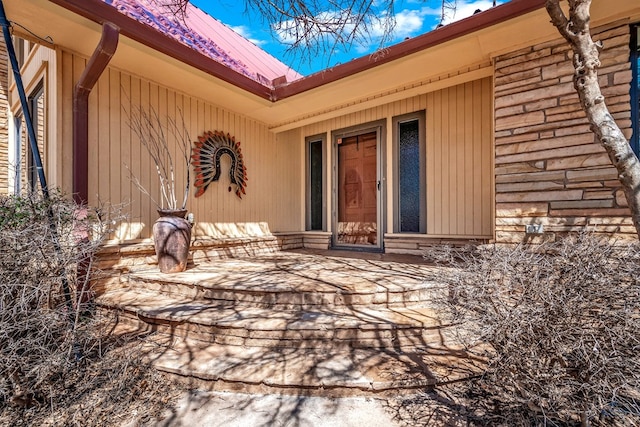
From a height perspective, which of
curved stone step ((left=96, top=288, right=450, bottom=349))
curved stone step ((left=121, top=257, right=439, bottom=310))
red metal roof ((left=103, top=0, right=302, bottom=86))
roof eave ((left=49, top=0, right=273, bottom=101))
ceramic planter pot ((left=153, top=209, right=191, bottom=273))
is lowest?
curved stone step ((left=96, top=288, right=450, bottom=349))

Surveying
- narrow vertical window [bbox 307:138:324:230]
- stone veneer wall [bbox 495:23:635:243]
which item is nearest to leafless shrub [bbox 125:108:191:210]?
narrow vertical window [bbox 307:138:324:230]

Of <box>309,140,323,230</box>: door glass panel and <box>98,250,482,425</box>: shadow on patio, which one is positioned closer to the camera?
<box>98,250,482,425</box>: shadow on patio

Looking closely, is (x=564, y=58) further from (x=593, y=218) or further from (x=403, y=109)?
(x=403, y=109)

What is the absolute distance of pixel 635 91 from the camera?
2.69 m

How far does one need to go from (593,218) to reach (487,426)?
2.22 meters

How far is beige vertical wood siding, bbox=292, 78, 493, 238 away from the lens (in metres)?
4.04

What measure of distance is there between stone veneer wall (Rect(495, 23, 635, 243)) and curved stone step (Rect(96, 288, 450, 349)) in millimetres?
1534

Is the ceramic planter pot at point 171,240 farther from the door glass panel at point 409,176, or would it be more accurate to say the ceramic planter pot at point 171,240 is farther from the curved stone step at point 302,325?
the door glass panel at point 409,176

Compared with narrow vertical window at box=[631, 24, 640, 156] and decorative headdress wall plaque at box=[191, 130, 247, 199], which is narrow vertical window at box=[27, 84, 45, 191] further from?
narrow vertical window at box=[631, 24, 640, 156]

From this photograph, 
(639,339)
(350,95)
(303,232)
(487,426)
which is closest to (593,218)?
(639,339)

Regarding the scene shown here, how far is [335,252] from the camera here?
522 centimetres

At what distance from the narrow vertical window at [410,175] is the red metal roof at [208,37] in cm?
192

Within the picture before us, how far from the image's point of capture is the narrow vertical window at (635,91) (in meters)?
2.69

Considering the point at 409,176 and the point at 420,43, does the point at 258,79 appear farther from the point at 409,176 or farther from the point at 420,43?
the point at 409,176
